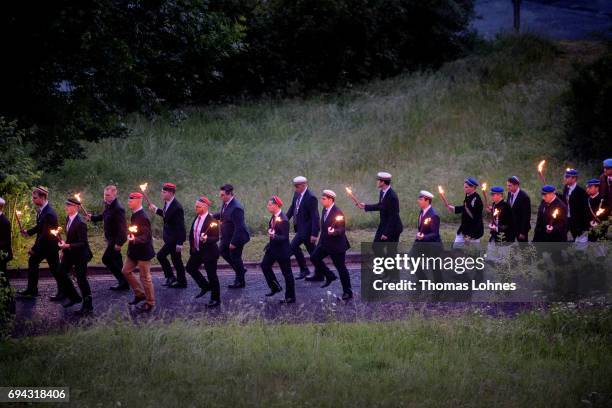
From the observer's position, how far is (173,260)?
14.3 meters

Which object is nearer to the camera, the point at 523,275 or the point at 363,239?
the point at 523,275

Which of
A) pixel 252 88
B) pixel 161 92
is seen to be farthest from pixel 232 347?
pixel 252 88

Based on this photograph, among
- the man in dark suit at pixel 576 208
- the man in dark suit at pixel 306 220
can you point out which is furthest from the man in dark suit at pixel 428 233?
the man in dark suit at pixel 576 208

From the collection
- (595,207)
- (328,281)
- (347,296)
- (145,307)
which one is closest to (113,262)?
(145,307)

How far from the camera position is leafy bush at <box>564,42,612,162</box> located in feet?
76.0

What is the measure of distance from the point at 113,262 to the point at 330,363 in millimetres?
5387

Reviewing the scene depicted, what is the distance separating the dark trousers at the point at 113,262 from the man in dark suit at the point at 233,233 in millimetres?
1827

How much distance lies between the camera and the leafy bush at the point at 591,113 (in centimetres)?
2317

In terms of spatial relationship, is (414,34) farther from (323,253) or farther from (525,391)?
(525,391)

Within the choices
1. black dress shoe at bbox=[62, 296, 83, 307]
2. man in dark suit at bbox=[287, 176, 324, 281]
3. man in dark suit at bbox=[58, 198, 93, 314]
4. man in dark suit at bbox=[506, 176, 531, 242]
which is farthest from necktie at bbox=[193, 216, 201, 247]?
man in dark suit at bbox=[506, 176, 531, 242]

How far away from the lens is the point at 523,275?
1320 cm

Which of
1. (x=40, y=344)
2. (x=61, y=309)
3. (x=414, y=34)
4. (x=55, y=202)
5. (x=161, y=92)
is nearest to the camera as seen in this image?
(x=40, y=344)

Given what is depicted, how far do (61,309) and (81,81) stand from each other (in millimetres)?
6040

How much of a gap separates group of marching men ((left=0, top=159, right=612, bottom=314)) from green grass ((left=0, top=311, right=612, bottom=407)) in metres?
1.78
